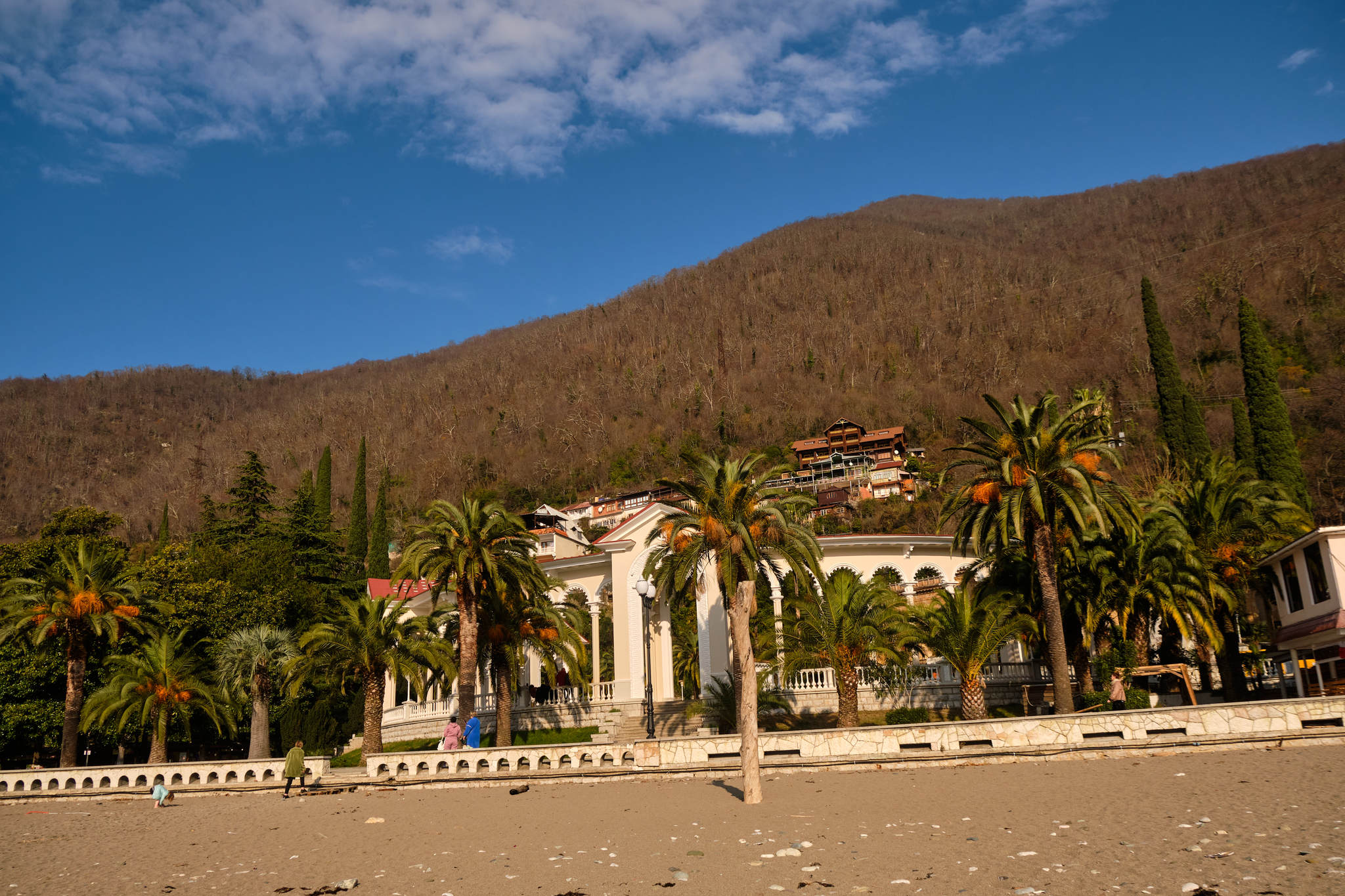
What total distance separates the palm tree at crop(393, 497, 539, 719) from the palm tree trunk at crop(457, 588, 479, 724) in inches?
0.7

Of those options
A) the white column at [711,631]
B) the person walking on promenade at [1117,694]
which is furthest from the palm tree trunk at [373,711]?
the person walking on promenade at [1117,694]

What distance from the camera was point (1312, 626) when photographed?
76.8 feet

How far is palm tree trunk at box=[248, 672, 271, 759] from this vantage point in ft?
104

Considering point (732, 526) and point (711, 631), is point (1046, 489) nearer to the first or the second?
point (732, 526)

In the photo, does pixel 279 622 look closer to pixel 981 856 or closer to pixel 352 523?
pixel 352 523

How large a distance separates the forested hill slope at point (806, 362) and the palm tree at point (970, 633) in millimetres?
57331

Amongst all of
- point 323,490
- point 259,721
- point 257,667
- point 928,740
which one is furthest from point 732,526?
point 323,490

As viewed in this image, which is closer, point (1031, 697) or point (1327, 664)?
point (1327, 664)

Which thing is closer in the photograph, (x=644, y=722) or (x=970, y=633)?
(x=970, y=633)

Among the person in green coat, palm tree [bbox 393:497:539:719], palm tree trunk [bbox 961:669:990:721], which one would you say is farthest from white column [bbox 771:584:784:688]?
the person in green coat

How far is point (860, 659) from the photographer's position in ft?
84.0

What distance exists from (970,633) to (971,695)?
1.63 metres

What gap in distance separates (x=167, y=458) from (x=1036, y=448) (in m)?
175

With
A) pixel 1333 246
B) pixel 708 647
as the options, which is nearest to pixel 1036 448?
pixel 708 647
